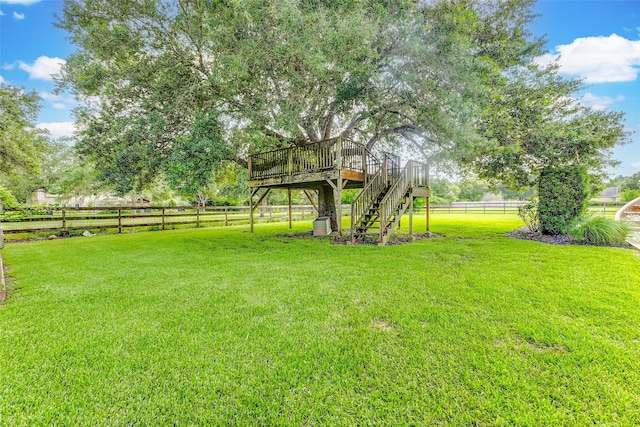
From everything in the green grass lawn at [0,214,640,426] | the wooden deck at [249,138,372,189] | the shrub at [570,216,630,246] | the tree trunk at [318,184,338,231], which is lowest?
the green grass lawn at [0,214,640,426]

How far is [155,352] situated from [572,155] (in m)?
11.7

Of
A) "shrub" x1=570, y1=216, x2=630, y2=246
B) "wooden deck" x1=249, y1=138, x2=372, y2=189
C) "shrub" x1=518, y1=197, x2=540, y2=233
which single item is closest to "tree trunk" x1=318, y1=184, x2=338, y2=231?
"wooden deck" x1=249, y1=138, x2=372, y2=189

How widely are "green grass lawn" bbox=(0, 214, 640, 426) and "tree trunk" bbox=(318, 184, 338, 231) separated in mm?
6786

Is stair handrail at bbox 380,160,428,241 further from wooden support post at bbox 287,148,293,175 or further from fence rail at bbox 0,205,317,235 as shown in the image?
fence rail at bbox 0,205,317,235

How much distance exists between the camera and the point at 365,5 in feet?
22.6

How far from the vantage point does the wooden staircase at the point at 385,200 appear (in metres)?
8.27

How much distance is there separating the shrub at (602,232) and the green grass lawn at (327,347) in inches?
98.9

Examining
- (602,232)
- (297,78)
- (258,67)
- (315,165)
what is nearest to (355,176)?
(315,165)

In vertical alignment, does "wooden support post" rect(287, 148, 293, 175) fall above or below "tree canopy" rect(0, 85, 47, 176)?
below

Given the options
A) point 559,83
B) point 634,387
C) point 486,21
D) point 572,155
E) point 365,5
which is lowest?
point 634,387

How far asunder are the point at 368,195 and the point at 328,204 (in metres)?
2.84

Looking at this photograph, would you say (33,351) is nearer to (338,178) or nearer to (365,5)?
(338,178)

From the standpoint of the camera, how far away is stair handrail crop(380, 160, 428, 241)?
8.10 meters

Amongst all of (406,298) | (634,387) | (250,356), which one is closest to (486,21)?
(406,298)
